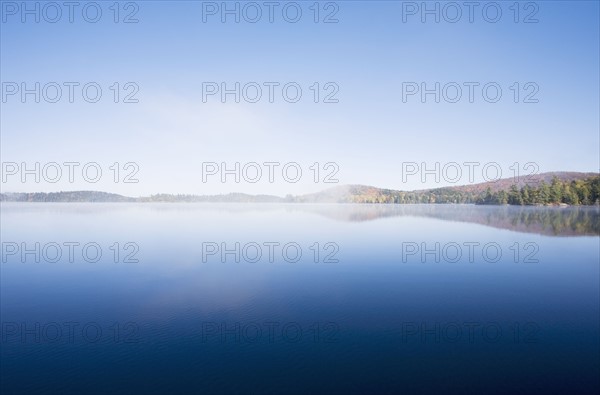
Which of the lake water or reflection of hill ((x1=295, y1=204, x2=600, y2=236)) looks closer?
the lake water

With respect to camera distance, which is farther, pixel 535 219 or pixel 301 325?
pixel 535 219

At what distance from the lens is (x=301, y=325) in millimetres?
15359

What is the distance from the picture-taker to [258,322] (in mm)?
15750

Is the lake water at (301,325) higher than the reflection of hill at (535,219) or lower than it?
lower

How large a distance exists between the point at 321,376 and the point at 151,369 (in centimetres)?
584

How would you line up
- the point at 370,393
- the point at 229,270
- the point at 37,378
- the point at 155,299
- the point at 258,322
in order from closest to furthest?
the point at 370,393 < the point at 37,378 < the point at 258,322 < the point at 155,299 < the point at 229,270

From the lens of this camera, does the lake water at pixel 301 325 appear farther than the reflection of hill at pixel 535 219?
No

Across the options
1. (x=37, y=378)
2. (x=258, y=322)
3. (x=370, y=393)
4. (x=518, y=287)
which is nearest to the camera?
(x=370, y=393)

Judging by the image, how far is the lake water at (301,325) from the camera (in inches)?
421

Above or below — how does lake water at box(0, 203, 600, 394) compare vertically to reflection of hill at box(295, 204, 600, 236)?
below

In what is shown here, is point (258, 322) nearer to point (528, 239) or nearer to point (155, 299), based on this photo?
point (155, 299)

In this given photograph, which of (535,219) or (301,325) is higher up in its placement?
(535,219)

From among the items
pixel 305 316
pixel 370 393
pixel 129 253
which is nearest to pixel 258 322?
pixel 305 316

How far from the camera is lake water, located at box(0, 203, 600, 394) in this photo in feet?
35.1
